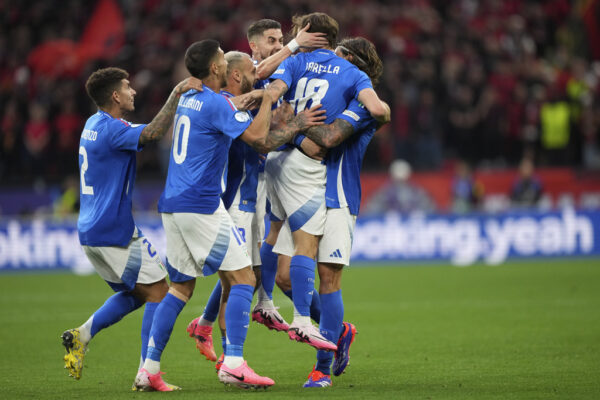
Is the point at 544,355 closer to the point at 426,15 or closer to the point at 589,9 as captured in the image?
the point at 426,15

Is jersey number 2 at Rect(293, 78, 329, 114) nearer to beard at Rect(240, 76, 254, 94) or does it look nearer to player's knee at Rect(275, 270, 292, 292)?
beard at Rect(240, 76, 254, 94)

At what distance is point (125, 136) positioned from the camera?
660 centimetres

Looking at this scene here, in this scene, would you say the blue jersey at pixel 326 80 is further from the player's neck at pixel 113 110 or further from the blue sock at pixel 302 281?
the player's neck at pixel 113 110

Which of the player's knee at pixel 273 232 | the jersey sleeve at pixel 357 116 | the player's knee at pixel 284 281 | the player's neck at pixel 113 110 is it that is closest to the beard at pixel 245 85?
the jersey sleeve at pixel 357 116

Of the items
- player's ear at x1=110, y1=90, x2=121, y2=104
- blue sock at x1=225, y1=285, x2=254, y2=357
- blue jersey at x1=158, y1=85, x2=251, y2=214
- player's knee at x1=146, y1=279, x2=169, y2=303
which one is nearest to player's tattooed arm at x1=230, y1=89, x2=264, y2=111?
blue jersey at x1=158, y1=85, x2=251, y2=214

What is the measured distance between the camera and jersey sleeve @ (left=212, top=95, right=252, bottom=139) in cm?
632

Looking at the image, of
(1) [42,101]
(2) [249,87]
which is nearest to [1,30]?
(1) [42,101]

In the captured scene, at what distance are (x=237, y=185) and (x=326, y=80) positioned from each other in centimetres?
109

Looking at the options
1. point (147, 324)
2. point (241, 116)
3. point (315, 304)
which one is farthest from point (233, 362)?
point (241, 116)

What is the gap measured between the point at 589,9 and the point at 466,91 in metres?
6.19

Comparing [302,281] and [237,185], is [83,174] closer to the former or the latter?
[237,185]

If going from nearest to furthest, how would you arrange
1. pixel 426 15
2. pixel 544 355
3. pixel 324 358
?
pixel 324 358
pixel 544 355
pixel 426 15

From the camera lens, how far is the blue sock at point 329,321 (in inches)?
268

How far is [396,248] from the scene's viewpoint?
59.1 ft
